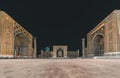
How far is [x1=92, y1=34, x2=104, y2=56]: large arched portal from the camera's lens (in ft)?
325

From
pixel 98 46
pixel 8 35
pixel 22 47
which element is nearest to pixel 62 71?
pixel 8 35

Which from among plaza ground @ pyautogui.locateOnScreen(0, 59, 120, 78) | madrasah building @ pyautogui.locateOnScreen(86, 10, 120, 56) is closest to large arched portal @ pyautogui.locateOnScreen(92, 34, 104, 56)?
madrasah building @ pyautogui.locateOnScreen(86, 10, 120, 56)

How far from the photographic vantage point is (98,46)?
10200 centimetres

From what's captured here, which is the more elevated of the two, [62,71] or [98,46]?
[98,46]

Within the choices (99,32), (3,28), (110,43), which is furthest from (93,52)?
(3,28)

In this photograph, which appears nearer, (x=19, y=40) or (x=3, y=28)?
(x=3, y=28)

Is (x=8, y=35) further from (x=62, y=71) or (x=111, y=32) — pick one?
(x=62, y=71)

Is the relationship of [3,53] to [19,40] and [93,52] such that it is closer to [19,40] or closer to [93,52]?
[19,40]

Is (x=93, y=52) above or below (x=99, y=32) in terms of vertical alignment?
below

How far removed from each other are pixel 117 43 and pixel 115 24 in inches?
226

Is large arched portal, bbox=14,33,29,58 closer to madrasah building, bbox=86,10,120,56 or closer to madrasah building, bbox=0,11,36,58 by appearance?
madrasah building, bbox=0,11,36,58

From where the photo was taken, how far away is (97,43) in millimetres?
102688

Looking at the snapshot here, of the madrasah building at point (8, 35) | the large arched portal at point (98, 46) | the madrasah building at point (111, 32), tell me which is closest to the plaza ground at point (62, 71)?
the madrasah building at point (111, 32)

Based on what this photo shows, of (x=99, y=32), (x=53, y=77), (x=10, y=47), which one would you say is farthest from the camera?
(x=99, y=32)
